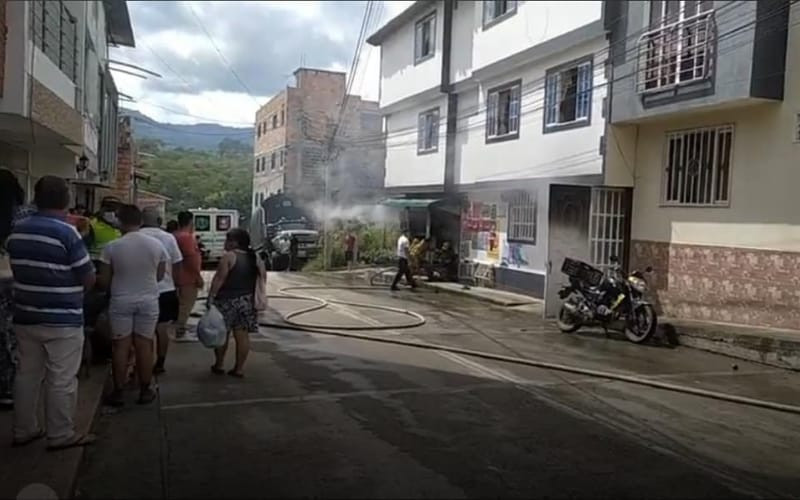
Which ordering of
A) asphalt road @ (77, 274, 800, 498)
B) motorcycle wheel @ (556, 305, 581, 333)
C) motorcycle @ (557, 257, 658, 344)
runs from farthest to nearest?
motorcycle wheel @ (556, 305, 581, 333), motorcycle @ (557, 257, 658, 344), asphalt road @ (77, 274, 800, 498)

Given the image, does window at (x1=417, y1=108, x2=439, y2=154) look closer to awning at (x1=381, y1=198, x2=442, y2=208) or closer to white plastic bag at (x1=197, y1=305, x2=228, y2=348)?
awning at (x1=381, y1=198, x2=442, y2=208)

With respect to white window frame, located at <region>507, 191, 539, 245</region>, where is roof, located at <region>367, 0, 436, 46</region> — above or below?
above

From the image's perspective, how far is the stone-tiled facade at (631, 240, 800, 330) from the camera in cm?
1066

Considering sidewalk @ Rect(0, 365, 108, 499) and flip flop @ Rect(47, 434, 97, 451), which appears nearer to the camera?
sidewalk @ Rect(0, 365, 108, 499)

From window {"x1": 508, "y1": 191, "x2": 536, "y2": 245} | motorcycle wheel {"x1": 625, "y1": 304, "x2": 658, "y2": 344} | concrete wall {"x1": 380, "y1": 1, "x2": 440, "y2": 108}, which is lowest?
motorcycle wheel {"x1": 625, "y1": 304, "x2": 658, "y2": 344}

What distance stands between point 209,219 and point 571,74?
974 centimetres

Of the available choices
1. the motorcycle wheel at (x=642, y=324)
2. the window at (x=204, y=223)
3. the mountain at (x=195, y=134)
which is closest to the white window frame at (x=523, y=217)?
the motorcycle wheel at (x=642, y=324)

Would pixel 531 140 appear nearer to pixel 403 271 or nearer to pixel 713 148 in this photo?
pixel 403 271

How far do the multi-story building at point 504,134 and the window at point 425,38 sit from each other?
0.05 m

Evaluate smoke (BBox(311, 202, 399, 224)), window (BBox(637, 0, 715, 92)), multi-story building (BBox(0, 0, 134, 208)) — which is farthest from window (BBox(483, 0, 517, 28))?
smoke (BBox(311, 202, 399, 224))

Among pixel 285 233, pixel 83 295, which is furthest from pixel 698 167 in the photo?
pixel 285 233

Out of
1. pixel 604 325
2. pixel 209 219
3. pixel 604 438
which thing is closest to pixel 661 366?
pixel 604 325

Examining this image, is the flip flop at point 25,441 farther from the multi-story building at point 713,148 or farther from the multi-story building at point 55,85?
the multi-story building at point 713,148

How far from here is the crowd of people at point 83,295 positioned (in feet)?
14.9
